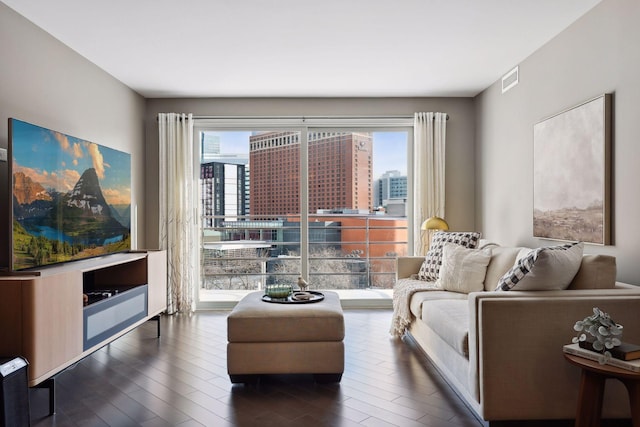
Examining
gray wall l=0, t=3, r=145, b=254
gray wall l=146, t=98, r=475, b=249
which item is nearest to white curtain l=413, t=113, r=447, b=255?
gray wall l=146, t=98, r=475, b=249

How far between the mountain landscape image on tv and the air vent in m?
3.69

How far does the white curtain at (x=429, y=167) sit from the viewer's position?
5.38 m

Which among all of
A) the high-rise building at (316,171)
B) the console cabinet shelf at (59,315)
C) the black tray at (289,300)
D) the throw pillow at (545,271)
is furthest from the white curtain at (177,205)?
the throw pillow at (545,271)

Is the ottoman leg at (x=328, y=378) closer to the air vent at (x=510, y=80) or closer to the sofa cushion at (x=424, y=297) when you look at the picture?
the sofa cushion at (x=424, y=297)

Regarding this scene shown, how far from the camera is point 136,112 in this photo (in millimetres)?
5184

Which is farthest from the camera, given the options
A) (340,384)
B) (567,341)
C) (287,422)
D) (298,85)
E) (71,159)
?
(298,85)

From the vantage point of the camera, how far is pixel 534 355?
2275mm

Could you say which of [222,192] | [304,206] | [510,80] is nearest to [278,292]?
[304,206]

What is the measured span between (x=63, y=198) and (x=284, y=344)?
184 cm

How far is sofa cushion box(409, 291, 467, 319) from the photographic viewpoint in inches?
138

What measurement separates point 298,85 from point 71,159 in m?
2.42

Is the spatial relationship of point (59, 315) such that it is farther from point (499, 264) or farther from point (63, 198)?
point (499, 264)

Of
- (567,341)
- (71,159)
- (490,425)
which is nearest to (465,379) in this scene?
(490,425)

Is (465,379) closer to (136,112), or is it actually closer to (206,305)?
(206,305)
